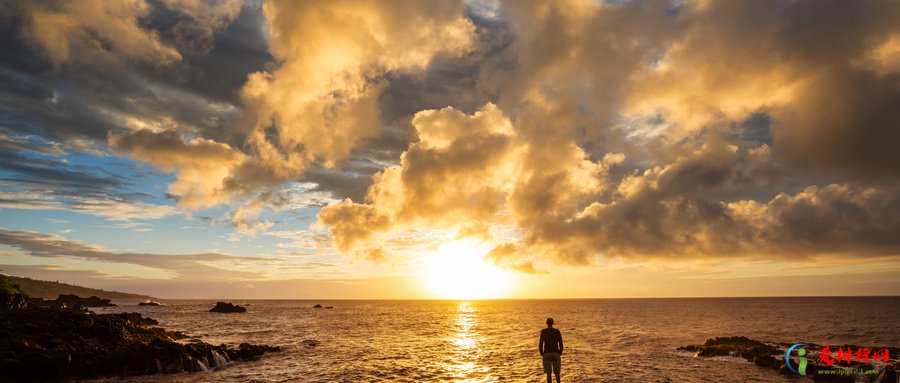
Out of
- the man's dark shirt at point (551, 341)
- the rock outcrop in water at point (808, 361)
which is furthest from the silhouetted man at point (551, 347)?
the rock outcrop in water at point (808, 361)

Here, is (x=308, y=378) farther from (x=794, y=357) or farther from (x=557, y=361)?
(x=794, y=357)

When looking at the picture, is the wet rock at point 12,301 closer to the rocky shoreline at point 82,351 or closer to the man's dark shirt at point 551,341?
the rocky shoreline at point 82,351

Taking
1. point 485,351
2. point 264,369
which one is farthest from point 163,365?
point 485,351

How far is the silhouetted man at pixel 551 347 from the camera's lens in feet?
69.7

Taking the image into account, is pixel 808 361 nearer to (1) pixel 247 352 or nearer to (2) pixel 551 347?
(2) pixel 551 347

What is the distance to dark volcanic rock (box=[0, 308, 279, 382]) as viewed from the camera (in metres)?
27.6

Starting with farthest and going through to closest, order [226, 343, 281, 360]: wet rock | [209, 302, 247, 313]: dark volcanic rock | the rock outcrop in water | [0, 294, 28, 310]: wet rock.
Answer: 1. [209, 302, 247, 313]: dark volcanic rock
2. [0, 294, 28, 310]: wet rock
3. [226, 343, 281, 360]: wet rock
4. the rock outcrop in water

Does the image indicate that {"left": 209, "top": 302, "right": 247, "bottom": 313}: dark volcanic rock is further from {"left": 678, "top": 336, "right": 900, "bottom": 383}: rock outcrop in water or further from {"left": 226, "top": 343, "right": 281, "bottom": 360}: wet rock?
{"left": 678, "top": 336, "right": 900, "bottom": 383}: rock outcrop in water

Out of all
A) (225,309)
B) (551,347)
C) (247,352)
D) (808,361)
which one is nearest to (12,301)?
(247,352)

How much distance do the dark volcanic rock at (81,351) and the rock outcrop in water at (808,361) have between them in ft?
142

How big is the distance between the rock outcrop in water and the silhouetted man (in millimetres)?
20682

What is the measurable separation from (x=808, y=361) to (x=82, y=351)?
54.3 metres

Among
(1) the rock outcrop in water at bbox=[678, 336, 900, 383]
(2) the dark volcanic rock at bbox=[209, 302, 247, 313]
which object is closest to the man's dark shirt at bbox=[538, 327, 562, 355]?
(1) the rock outcrop in water at bbox=[678, 336, 900, 383]

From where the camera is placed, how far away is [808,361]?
33.2 metres
